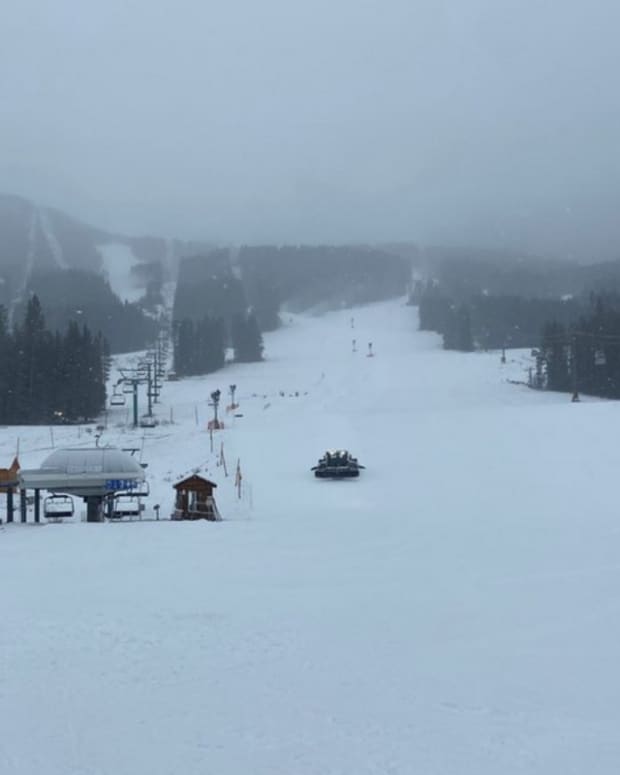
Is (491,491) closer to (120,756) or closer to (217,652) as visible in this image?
(217,652)

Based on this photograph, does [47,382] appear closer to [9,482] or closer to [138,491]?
[138,491]

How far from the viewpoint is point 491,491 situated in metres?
20.4

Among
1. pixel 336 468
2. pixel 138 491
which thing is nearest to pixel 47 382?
pixel 138 491

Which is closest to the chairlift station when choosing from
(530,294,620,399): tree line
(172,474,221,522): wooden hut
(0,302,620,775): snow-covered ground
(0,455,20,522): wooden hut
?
(0,455,20,522): wooden hut

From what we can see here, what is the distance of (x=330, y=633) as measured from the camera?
8.74 meters

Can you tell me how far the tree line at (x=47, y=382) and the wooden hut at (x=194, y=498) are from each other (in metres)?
32.2

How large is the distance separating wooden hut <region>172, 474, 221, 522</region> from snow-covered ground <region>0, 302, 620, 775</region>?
2.70 feet

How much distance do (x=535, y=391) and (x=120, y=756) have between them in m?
52.6

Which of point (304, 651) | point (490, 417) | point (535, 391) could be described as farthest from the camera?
point (535, 391)

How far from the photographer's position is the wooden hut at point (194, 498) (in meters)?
18.4

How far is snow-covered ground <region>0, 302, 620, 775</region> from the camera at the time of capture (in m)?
5.96

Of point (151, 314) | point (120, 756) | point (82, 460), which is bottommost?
point (120, 756)

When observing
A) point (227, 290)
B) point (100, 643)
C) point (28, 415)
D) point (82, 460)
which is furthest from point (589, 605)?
point (227, 290)

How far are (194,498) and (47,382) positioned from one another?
36.2m
